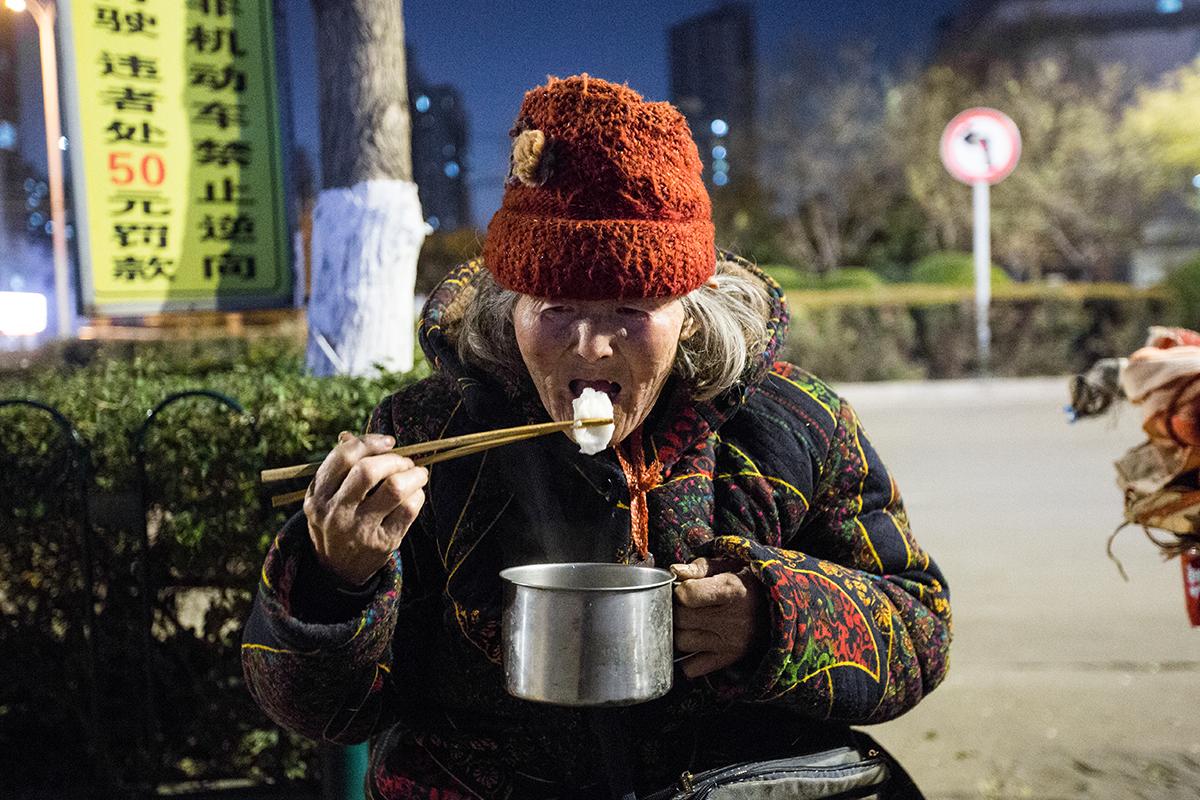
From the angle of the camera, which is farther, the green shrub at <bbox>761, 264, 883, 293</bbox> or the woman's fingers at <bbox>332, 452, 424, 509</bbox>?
the green shrub at <bbox>761, 264, 883, 293</bbox>

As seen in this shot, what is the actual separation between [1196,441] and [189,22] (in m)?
3.66

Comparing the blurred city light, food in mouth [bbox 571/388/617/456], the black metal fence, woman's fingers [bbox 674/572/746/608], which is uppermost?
the blurred city light

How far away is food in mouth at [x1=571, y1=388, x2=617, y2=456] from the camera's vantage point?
1573mm

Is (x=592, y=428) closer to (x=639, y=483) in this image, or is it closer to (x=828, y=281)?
(x=639, y=483)

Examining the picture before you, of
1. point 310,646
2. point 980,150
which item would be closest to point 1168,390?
point 310,646

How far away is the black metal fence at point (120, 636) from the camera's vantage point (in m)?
3.08

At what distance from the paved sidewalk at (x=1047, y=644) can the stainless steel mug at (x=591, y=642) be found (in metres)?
1.98

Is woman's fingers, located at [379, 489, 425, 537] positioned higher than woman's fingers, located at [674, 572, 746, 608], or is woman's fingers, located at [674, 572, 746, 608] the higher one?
woman's fingers, located at [379, 489, 425, 537]

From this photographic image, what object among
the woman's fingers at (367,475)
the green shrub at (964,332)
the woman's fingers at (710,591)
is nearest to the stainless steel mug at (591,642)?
the woman's fingers at (710,591)

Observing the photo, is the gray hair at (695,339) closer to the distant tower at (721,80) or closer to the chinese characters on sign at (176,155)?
the chinese characters on sign at (176,155)

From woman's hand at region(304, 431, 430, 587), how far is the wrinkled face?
0.30m

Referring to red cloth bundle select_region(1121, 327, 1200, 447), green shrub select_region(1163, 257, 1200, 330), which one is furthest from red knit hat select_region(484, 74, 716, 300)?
green shrub select_region(1163, 257, 1200, 330)

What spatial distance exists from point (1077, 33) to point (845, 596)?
32.2 metres

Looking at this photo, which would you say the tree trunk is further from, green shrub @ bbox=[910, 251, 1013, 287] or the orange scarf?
green shrub @ bbox=[910, 251, 1013, 287]
